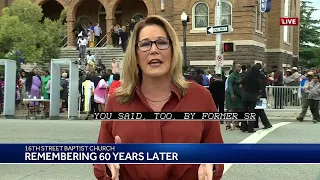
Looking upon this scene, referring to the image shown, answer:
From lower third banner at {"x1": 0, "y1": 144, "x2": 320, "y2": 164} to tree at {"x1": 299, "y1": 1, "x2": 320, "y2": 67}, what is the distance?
54.7 metres

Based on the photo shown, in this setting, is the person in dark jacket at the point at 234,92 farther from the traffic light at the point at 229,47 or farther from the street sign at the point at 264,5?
the street sign at the point at 264,5

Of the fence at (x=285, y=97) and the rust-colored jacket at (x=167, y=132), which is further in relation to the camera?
the fence at (x=285, y=97)

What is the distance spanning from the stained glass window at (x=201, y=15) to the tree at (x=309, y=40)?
31161mm

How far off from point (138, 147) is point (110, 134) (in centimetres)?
25

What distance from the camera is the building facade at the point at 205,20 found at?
25.4 meters

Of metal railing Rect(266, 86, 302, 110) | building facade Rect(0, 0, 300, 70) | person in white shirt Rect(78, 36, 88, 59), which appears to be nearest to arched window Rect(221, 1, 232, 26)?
building facade Rect(0, 0, 300, 70)

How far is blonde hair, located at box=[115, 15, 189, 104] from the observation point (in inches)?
83.5

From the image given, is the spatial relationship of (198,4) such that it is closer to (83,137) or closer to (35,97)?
(35,97)

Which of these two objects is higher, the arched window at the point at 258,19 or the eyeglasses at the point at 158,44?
the arched window at the point at 258,19

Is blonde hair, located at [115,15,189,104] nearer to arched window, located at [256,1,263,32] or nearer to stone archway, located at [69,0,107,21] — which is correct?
arched window, located at [256,1,263,32]

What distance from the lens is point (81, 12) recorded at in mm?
31562

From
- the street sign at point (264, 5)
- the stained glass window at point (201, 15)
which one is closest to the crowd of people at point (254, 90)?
the street sign at point (264, 5)

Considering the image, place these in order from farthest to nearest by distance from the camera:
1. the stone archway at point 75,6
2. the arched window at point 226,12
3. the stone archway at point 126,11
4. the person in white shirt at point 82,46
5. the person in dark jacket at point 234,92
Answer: the stone archway at point 126,11 < the stone archway at point 75,6 < the arched window at point 226,12 < the person in white shirt at point 82,46 < the person in dark jacket at point 234,92

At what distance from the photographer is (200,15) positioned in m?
26.3
